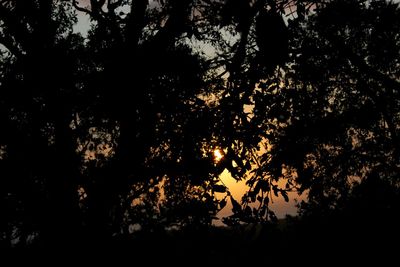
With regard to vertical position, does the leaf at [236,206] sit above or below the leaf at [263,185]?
below

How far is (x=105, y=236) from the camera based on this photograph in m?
6.74

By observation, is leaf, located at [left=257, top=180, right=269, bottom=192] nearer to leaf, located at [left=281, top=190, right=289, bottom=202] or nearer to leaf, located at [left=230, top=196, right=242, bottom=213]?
leaf, located at [left=281, top=190, right=289, bottom=202]

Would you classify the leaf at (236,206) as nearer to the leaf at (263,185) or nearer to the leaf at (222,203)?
the leaf at (222,203)

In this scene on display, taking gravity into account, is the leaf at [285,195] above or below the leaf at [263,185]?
below

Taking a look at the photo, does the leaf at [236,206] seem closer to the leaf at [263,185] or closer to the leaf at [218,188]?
the leaf at [218,188]

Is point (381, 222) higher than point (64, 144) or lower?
lower

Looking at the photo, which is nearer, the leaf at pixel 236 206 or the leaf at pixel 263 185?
the leaf at pixel 263 185

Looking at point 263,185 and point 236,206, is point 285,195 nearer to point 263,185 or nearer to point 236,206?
point 263,185

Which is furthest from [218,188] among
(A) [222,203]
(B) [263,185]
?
(B) [263,185]

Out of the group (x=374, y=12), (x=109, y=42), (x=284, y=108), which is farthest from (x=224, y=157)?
(x=374, y=12)

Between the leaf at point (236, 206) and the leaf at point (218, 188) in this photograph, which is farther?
the leaf at point (236, 206)

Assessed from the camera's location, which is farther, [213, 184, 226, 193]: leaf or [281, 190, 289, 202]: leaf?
[281, 190, 289, 202]: leaf

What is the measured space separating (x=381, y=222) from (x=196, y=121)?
719 cm

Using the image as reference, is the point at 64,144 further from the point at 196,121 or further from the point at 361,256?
the point at 361,256
